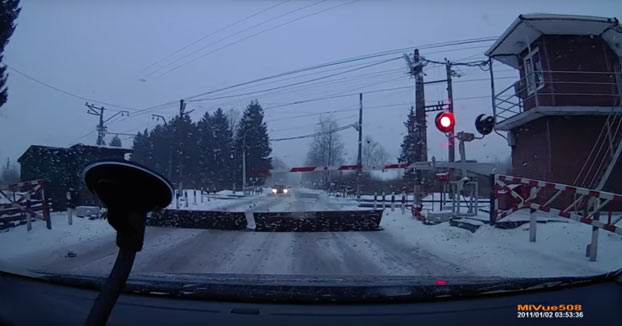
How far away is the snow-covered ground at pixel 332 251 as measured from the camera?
15.7ft

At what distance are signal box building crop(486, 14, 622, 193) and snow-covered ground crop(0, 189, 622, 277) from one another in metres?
3.01

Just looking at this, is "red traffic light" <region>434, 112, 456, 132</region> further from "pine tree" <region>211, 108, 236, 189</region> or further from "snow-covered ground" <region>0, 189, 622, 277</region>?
"pine tree" <region>211, 108, 236, 189</region>

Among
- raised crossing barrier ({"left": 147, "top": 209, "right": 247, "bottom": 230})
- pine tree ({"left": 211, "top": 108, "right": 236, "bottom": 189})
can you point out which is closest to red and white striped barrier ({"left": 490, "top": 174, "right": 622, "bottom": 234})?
raised crossing barrier ({"left": 147, "top": 209, "right": 247, "bottom": 230})

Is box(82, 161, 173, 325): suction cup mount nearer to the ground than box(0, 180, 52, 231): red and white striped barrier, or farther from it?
farther from it

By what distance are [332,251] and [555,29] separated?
9679 mm

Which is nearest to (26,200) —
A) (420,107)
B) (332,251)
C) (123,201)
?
(332,251)

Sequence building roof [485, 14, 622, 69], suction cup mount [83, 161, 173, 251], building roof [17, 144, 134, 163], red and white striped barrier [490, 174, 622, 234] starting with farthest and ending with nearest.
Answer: building roof [17, 144, 134, 163]
building roof [485, 14, 622, 69]
red and white striped barrier [490, 174, 622, 234]
suction cup mount [83, 161, 173, 251]

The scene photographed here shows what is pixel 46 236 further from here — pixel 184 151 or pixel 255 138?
pixel 184 151

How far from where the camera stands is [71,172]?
10211mm

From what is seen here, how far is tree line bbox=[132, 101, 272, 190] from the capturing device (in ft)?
72.0

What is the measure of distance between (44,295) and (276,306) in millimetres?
1845

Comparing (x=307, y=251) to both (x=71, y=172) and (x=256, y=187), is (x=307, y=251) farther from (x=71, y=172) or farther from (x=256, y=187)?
(x=256, y=187)

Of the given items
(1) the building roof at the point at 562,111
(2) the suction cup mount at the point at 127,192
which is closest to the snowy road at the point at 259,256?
(2) the suction cup mount at the point at 127,192

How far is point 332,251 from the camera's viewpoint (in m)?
6.27
